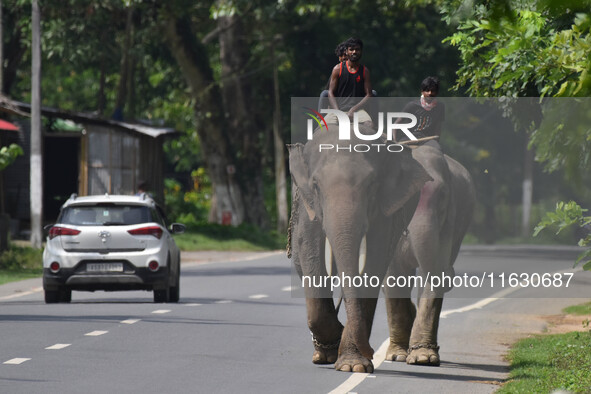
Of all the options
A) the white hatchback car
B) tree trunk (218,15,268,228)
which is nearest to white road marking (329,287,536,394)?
the white hatchback car

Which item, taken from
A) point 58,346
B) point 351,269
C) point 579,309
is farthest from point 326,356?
point 579,309

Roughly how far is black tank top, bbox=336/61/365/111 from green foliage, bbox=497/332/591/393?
109 inches

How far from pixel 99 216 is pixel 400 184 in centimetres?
819

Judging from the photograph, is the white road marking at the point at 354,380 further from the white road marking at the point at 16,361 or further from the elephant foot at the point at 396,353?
the white road marking at the point at 16,361

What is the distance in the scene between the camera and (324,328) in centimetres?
1168

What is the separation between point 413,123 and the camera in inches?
490

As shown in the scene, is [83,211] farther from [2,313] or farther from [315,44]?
[315,44]

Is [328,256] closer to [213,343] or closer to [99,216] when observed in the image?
[213,343]

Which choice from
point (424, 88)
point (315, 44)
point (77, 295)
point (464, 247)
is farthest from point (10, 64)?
point (424, 88)

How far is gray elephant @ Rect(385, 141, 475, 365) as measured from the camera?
12164 mm

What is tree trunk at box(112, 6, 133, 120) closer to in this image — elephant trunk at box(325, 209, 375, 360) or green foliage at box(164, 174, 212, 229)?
green foliage at box(164, 174, 212, 229)

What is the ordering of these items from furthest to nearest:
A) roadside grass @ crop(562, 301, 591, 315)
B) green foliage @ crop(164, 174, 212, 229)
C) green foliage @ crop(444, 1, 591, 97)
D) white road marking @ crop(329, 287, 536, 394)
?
green foliage @ crop(164, 174, 212, 229) → roadside grass @ crop(562, 301, 591, 315) → white road marking @ crop(329, 287, 536, 394) → green foliage @ crop(444, 1, 591, 97)

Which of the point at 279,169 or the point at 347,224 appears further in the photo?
the point at 279,169

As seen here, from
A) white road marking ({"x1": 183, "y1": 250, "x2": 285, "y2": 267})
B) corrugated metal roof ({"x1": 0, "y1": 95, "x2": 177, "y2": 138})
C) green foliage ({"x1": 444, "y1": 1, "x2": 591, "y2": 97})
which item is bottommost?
white road marking ({"x1": 183, "y1": 250, "x2": 285, "y2": 267})
